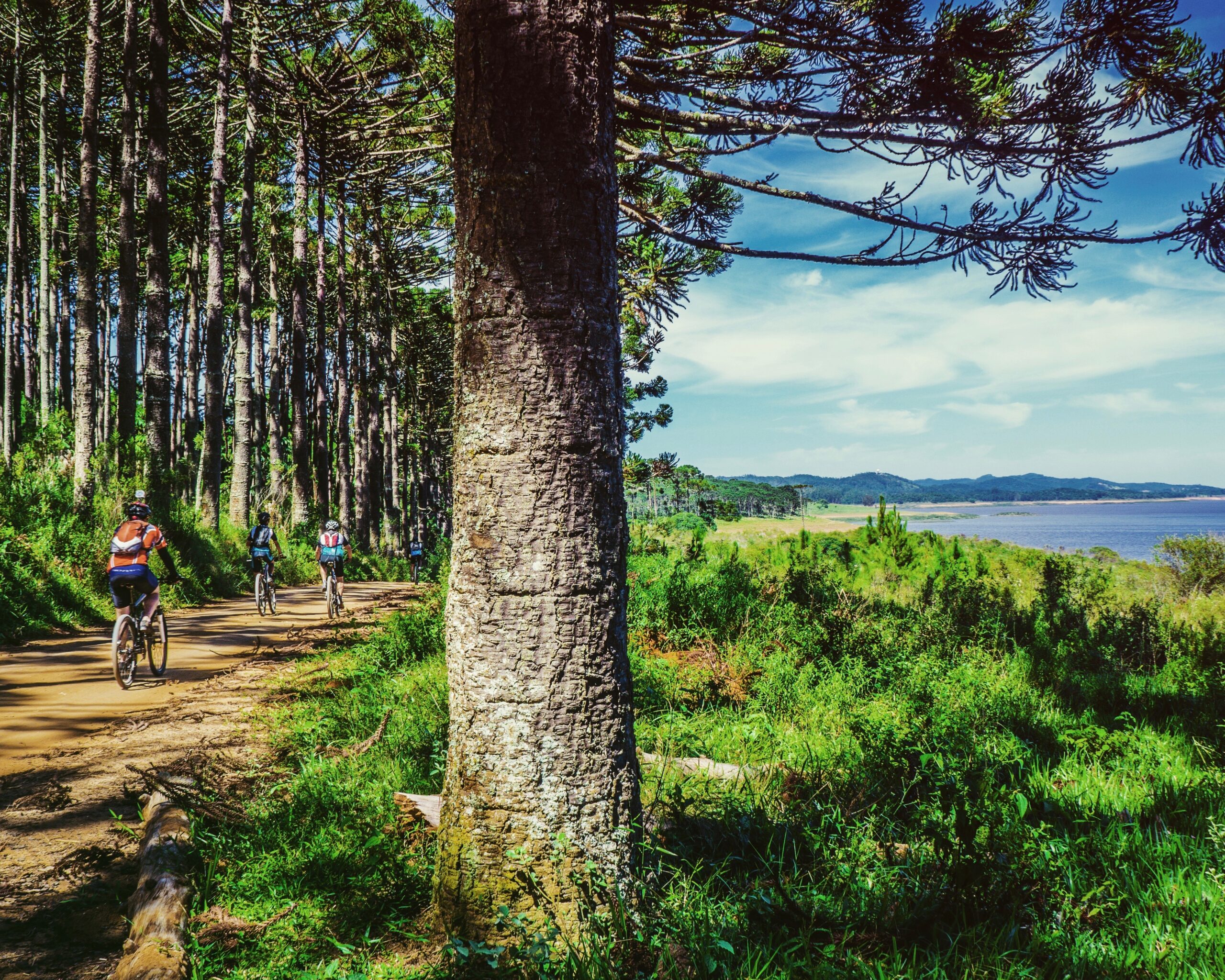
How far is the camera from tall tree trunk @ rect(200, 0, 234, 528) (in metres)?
15.0

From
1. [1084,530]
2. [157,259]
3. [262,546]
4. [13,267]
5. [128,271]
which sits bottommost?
[1084,530]

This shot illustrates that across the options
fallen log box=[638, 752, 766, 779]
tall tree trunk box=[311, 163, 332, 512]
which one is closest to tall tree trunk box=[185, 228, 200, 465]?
tall tree trunk box=[311, 163, 332, 512]

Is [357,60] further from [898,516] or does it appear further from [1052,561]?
[1052,561]

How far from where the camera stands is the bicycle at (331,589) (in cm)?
1171

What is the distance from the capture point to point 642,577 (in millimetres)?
9625

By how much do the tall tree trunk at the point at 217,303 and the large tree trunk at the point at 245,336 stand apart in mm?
592

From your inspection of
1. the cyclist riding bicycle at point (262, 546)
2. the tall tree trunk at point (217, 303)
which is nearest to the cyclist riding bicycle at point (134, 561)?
the cyclist riding bicycle at point (262, 546)

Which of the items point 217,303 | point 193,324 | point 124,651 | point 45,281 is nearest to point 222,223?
point 217,303

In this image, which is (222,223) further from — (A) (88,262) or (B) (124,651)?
(B) (124,651)

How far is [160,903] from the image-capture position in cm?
289

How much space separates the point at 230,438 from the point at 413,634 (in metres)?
42.5

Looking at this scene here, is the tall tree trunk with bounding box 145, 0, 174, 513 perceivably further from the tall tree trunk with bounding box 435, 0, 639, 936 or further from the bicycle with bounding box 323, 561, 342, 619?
the tall tree trunk with bounding box 435, 0, 639, 936

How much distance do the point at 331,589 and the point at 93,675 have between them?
449cm

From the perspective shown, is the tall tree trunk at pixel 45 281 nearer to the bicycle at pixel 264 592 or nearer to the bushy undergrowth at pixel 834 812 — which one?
the bicycle at pixel 264 592
